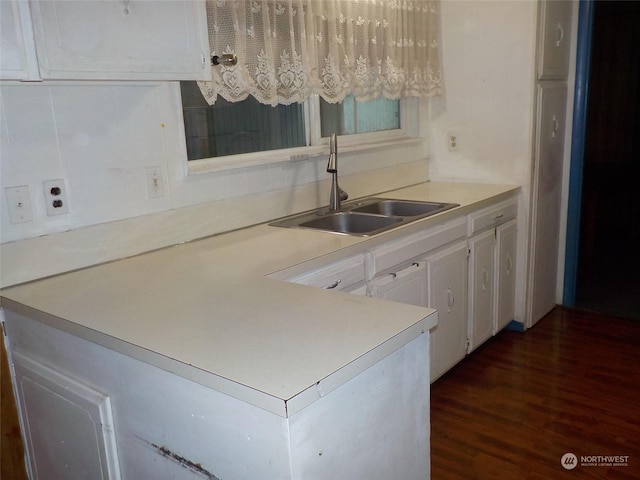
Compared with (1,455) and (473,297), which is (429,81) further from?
(1,455)

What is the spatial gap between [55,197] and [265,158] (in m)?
0.92

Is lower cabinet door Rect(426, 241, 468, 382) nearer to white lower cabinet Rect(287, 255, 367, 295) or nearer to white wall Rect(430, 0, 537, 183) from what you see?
white lower cabinet Rect(287, 255, 367, 295)

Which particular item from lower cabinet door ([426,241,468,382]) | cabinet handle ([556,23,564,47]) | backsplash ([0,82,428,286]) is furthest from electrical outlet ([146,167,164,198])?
cabinet handle ([556,23,564,47])

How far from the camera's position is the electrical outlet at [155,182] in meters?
1.94

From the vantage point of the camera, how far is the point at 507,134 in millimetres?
3121

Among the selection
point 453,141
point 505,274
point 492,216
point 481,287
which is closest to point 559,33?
point 453,141

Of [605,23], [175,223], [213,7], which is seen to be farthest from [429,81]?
[605,23]

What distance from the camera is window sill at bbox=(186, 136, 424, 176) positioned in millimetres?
2148

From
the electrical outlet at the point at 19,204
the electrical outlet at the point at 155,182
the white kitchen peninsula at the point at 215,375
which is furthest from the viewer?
the electrical outlet at the point at 155,182

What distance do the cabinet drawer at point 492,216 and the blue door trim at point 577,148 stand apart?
58 cm

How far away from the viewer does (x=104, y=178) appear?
5.95 feet

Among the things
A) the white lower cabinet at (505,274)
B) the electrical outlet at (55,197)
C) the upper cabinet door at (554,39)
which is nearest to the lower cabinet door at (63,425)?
the electrical outlet at (55,197)

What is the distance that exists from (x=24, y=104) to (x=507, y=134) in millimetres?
2445

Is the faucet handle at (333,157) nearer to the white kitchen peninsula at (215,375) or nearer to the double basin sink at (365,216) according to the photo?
the double basin sink at (365,216)
